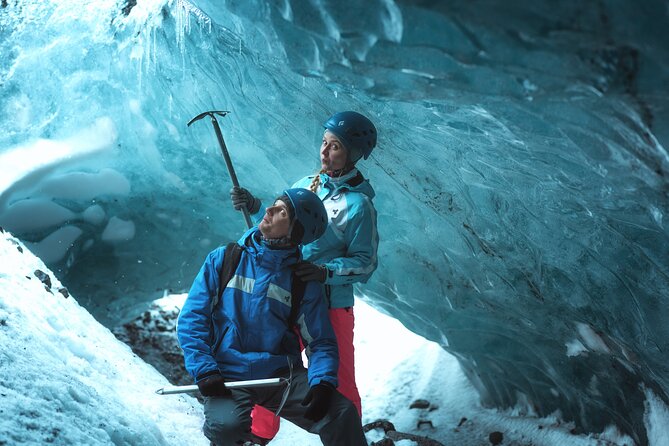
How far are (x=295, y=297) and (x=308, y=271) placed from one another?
14cm

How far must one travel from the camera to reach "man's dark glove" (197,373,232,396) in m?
3.17

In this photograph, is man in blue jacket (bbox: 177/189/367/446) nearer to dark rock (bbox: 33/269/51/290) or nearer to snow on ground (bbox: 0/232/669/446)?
snow on ground (bbox: 0/232/669/446)

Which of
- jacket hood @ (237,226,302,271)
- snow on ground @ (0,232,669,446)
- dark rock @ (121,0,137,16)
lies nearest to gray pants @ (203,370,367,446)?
snow on ground @ (0,232,669,446)

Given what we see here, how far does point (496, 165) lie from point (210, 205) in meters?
2.73

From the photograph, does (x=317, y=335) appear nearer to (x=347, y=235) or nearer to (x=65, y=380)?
(x=347, y=235)

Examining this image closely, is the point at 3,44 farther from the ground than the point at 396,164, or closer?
farther from the ground

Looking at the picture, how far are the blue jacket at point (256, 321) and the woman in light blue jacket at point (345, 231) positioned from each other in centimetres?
34

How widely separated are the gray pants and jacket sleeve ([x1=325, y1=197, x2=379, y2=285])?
2.07ft

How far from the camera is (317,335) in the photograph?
3.45 meters

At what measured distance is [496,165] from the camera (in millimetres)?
3932

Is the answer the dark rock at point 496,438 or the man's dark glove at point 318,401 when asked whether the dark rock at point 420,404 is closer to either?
the dark rock at point 496,438

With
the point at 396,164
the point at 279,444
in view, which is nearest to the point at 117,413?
the point at 279,444

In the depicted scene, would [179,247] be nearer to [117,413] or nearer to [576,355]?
[117,413]

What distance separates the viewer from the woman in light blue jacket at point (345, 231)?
380 cm
